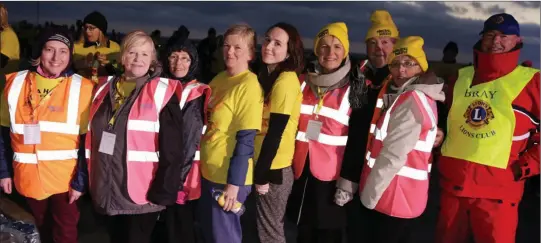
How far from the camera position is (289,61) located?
249cm

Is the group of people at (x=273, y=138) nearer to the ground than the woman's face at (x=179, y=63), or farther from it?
nearer to the ground

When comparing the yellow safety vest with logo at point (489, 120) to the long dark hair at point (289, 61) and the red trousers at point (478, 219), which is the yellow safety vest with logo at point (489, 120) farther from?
the long dark hair at point (289, 61)

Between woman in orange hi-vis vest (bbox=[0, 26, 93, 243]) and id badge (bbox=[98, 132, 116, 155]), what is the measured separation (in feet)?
0.86

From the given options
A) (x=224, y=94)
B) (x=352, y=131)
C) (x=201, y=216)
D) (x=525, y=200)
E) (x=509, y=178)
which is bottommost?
(x=525, y=200)

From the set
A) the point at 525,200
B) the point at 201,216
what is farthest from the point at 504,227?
the point at 525,200

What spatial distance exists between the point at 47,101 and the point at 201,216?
3.26 ft

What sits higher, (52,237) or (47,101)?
(47,101)

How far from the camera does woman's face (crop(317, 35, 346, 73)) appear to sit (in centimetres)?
262

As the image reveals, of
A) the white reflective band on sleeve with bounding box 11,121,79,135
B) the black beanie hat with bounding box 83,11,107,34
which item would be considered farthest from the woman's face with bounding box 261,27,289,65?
the black beanie hat with bounding box 83,11,107,34

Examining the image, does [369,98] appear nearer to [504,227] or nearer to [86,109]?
[504,227]

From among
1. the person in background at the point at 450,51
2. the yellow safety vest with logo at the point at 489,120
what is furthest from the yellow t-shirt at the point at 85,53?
the person in background at the point at 450,51

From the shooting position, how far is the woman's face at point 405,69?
8.07ft

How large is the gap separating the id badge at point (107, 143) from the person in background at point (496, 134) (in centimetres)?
179

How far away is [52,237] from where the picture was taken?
264 cm
